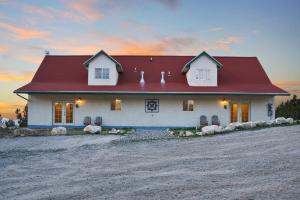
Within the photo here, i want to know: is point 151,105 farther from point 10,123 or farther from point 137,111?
point 10,123

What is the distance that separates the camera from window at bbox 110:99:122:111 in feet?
88.6

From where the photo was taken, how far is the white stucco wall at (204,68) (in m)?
27.3

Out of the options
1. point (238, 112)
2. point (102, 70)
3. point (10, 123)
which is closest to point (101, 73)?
point (102, 70)

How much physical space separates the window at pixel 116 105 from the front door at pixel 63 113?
300 cm

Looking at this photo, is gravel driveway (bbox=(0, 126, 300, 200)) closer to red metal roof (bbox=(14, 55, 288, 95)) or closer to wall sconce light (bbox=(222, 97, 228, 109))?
red metal roof (bbox=(14, 55, 288, 95))

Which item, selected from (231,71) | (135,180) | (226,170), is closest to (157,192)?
(135,180)

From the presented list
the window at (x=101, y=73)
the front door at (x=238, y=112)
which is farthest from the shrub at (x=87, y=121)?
the front door at (x=238, y=112)

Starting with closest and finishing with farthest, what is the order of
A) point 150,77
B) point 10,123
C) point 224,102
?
point 224,102 < point 150,77 < point 10,123

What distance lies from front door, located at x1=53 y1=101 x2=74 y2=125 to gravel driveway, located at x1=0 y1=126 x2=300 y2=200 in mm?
10585

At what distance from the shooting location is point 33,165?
1179cm

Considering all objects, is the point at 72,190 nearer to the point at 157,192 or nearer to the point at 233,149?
the point at 157,192

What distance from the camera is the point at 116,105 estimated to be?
27.1m

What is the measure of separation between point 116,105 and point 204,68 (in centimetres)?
718

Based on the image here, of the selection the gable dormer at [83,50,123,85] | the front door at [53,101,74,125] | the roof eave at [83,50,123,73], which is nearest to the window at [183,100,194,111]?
the gable dormer at [83,50,123,85]
